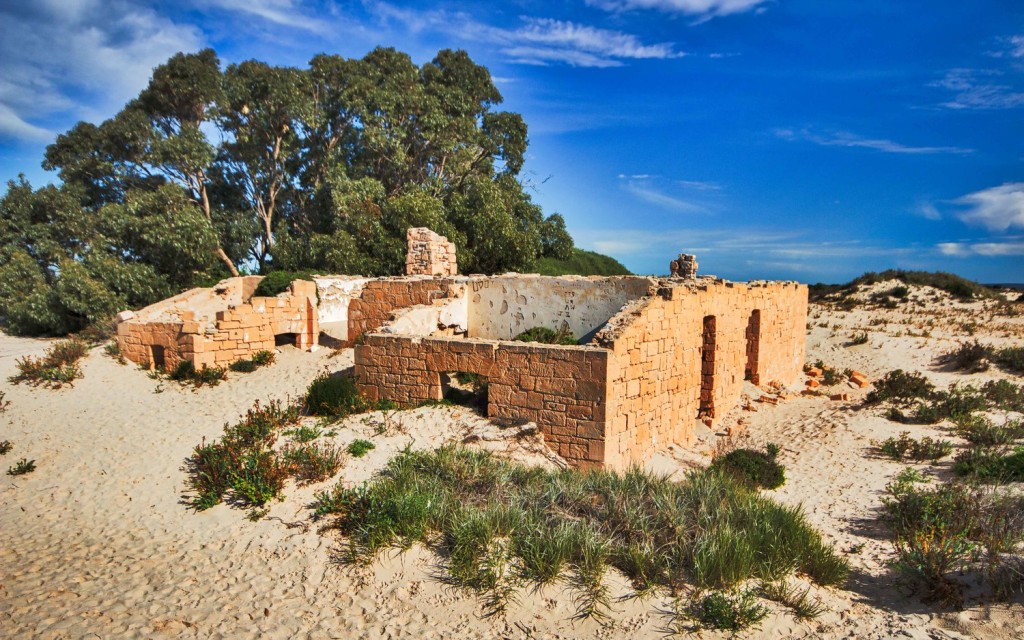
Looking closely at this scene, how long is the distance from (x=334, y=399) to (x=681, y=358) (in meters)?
6.49

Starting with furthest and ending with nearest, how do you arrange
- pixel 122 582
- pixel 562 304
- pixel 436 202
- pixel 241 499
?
pixel 436 202 < pixel 562 304 < pixel 241 499 < pixel 122 582

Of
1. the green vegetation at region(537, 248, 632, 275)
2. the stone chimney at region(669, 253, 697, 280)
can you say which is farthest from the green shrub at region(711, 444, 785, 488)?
the green vegetation at region(537, 248, 632, 275)

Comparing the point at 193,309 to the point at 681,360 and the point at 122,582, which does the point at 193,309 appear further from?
the point at 681,360

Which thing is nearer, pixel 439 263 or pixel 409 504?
pixel 409 504

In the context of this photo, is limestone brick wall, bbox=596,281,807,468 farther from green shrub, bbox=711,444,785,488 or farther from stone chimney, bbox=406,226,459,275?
stone chimney, bbox=406,226,459,275

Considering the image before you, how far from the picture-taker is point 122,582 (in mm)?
6020

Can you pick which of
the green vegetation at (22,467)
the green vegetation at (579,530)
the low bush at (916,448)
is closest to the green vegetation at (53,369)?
the green vegetation at (22,467)

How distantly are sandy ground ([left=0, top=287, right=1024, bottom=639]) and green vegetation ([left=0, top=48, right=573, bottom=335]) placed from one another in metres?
8.80

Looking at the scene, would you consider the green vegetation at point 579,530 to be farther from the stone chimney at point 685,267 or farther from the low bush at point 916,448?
the stone chimney at point 685,267

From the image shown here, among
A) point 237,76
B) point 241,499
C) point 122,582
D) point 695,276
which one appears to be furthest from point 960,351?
point 237,76

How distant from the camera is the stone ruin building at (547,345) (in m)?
8.69

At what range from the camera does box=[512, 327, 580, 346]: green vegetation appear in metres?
11.8

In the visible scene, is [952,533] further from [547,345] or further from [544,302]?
[544,302]

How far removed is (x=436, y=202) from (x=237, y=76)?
10766 millimetres
